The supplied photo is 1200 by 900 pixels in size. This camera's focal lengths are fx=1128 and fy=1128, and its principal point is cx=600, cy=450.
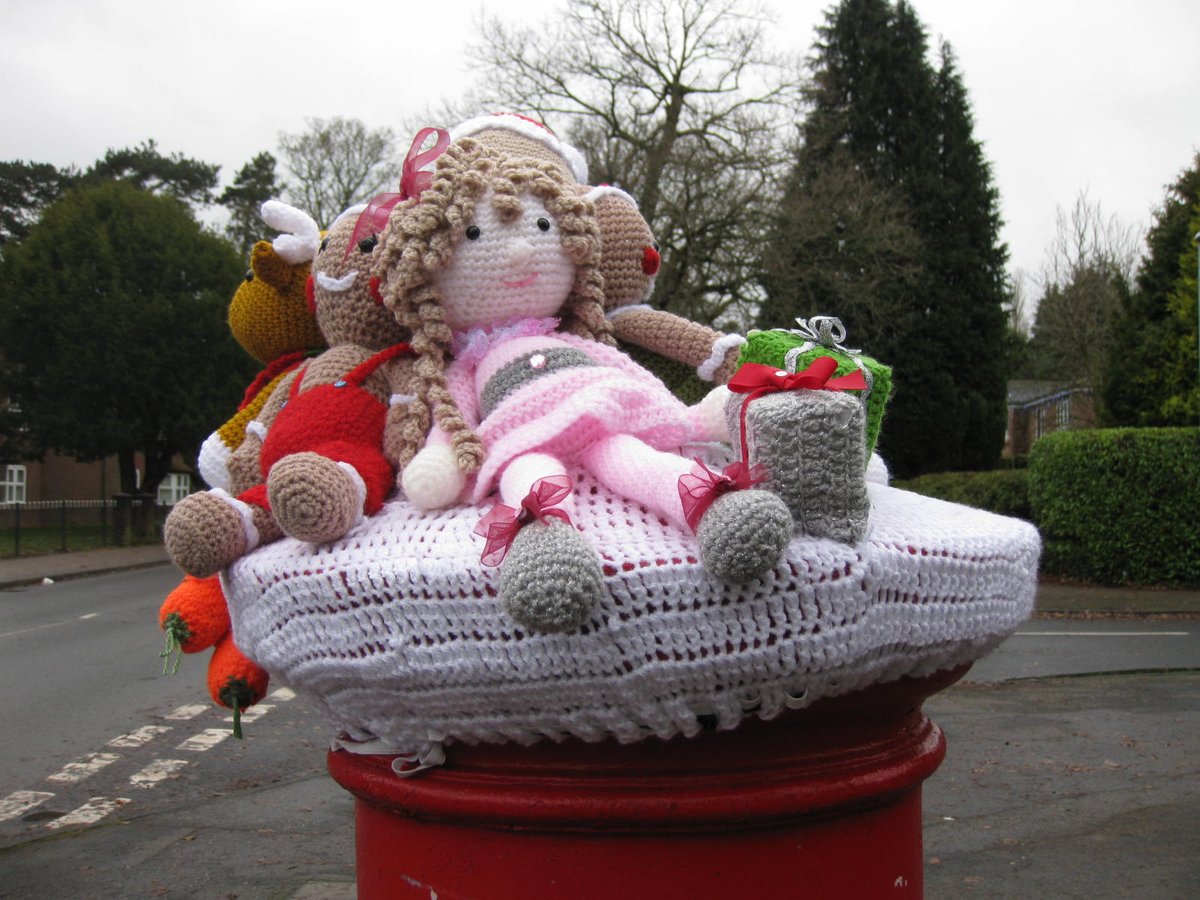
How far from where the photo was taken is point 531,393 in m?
1.58

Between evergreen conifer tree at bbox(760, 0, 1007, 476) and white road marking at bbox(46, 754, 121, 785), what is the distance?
15.8 m

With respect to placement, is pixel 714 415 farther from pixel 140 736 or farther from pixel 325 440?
pixel 140 736

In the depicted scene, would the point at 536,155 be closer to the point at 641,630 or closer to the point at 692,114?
the point at 641,630

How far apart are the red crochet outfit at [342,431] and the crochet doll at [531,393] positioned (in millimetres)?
61

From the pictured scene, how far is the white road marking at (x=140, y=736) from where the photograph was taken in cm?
588

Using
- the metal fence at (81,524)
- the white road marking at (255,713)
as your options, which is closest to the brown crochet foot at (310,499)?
the white road marking at (255,713)

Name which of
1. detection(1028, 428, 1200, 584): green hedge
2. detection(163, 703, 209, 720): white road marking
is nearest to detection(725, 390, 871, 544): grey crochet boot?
detection(163, 703, 209, 720): white road marking

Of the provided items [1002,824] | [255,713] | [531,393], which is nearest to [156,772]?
[255,713]

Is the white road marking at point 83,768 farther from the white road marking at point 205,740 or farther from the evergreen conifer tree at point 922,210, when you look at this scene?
the evergreen conifer tree at point 922,210

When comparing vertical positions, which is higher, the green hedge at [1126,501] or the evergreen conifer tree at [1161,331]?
the evergreen conifer tree at [1161,331]

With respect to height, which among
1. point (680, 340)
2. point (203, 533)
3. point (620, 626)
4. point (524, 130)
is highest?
point (524, 130)

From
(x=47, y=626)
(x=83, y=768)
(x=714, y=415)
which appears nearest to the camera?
(x=714, y=415)

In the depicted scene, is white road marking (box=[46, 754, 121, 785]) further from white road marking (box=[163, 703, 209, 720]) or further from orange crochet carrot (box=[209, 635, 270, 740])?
orange crochet carrot (box=[209, 635, 270, 740])

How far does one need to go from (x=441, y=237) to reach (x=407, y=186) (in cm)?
15
